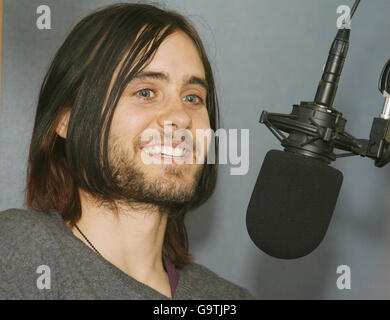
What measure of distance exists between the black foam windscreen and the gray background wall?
59 cm

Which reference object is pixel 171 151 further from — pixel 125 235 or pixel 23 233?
pixel 23 233

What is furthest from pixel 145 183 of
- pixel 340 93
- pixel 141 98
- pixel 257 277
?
pixel 340 93

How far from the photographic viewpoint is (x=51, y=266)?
1.01 meters

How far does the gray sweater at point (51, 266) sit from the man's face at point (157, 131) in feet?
0.48

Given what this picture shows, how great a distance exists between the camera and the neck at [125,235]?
1148 mm

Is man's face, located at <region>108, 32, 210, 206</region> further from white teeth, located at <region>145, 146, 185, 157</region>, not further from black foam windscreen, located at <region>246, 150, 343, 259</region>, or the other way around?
black foam windscreen, located at <region>246, 150, 343, 259</region>

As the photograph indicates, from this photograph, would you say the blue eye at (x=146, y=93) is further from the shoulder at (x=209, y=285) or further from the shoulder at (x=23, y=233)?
the shoulder at (x=209, y=285)

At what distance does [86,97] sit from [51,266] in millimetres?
334

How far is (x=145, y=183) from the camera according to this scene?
113cm


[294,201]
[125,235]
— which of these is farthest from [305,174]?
[125,235]

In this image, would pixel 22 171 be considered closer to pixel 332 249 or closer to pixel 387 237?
pixel 332 249

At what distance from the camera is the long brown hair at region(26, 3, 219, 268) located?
1.14 metres

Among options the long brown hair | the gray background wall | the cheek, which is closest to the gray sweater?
the long brown hair
